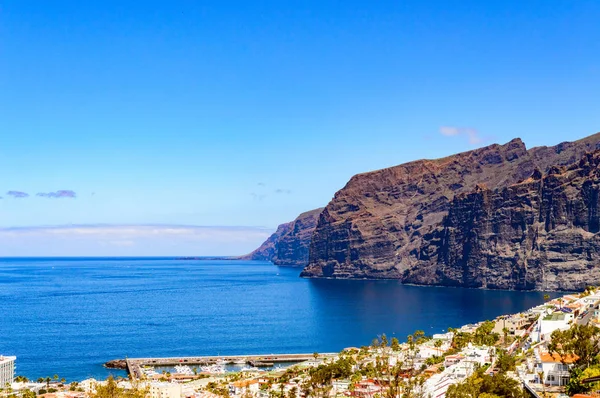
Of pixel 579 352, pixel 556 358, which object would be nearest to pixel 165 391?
pixel 556 358

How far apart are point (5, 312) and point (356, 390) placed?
13819cm

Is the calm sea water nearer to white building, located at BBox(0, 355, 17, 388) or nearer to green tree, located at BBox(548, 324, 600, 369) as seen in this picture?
white building, located at BBox(0, 355, 17, 388)

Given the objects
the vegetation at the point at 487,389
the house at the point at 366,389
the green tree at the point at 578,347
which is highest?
the green tree at the point at 578,347

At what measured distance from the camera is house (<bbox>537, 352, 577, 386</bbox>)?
62.2 metres

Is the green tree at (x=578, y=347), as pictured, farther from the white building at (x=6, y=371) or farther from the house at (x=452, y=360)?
the white building at (x=6, y=371)

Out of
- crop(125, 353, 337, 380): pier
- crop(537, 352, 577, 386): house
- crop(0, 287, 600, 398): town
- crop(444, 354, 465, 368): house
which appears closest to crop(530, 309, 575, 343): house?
crop(0, 287, 600, 398): town

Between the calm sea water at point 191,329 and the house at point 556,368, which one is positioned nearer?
the house at point 556,368

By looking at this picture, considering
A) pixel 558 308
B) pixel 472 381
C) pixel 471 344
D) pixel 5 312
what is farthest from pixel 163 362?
pixel 5 312

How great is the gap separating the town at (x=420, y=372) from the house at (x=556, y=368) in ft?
0.27

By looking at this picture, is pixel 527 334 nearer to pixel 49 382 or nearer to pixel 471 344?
pixel 471 344

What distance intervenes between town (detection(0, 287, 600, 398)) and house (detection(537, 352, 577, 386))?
3.3 inches

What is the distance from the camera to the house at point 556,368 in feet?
204

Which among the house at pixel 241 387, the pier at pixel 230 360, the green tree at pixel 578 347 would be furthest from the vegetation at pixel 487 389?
the pier at pixel 230 360

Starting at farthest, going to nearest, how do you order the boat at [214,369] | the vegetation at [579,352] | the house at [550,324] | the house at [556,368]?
1. the boat at [214,369]
2. the house at [550,324]
3. the house at [556,368]
4. the vegetation at [579,352]
